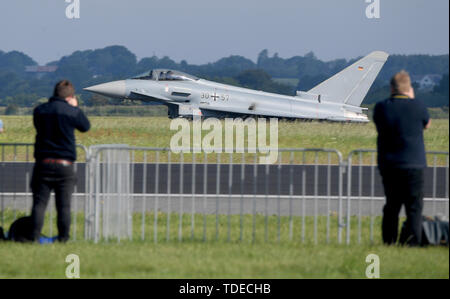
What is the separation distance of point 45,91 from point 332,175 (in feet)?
364

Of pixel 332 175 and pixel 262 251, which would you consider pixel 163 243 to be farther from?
pixel 332 175

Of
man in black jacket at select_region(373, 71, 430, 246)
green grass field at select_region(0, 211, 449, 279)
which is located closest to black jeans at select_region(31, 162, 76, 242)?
green grass field at select_region(0, 211, 449, 279)

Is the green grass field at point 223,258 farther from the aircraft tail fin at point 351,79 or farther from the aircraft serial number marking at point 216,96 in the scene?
the aircraft tail fin at point 351,79

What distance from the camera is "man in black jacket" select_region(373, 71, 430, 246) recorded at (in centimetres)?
776

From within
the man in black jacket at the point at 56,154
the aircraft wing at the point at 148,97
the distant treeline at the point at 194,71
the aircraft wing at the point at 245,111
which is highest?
the distant treeline at the point at 194,71

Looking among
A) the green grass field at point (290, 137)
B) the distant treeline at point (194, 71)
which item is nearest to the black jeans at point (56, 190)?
the green grass field at point (290, 137)

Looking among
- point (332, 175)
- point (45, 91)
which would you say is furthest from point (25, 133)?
point (45, 91)

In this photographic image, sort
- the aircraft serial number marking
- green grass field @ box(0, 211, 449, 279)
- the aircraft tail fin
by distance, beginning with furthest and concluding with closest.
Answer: the aircraft tail fin
the aircraft serial number marking
green grass field @ box(0, 211, 449, 279)

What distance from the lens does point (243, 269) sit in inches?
273

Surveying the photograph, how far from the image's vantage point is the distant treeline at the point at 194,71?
9506cm

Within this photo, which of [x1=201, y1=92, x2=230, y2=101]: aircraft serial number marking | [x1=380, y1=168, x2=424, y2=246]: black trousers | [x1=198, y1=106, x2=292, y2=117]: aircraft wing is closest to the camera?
[x1=380, y1=168, x2=424, y2=246]: black trousers

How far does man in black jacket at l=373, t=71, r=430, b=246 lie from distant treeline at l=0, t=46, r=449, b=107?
5153 cm

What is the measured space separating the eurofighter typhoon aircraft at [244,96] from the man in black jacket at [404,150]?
71.5 feet

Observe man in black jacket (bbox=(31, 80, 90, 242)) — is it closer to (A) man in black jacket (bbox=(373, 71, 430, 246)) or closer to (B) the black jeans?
(B) the black jeans
